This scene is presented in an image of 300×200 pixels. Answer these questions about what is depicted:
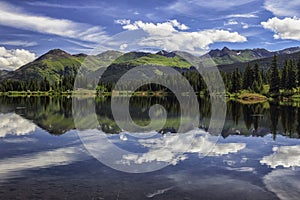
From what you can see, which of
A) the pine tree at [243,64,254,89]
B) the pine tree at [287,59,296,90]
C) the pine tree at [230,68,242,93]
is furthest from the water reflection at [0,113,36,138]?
the pine tree at [230,68,242,93]

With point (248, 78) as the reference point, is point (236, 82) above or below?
below

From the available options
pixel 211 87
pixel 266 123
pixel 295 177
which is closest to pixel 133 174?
pixel 295 177

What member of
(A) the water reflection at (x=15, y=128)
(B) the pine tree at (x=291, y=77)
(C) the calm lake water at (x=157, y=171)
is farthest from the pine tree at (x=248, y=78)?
(A) the water reflection at (x=15, y=128)

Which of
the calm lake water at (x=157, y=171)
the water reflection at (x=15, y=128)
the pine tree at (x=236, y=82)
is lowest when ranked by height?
the calm lake water at (x=157, y=171)

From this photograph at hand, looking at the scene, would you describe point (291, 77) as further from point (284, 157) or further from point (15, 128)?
point (15, 128)

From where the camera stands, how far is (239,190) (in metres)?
17.4

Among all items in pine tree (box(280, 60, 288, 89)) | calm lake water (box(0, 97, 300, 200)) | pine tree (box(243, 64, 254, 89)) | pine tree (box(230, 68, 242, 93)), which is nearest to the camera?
calm lake water (box(0, 97, 300, 200))

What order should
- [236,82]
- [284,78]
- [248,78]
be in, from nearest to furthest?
[284,78], [248,78], [236,82]

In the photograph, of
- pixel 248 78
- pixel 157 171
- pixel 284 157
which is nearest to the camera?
pixel 157 171

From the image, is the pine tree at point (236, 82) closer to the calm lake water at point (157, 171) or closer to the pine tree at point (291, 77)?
the pine tree at point (291, 77)

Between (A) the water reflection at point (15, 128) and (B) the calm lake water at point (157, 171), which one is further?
(A) the water reflection at point (15, 128)

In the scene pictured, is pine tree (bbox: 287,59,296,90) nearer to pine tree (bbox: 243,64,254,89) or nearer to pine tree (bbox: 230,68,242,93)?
pine tree (bbox: 243,64,254,89)

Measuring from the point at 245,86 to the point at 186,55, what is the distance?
12581cm

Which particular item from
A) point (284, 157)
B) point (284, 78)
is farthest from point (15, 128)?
point (284, 78)
